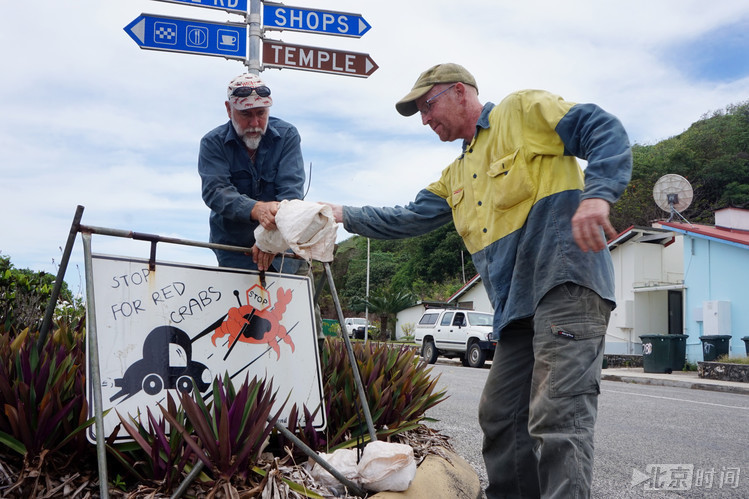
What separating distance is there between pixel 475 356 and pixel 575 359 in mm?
20065

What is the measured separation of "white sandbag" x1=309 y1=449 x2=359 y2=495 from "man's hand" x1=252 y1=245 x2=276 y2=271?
1.04 m

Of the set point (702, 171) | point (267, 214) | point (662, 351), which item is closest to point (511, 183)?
point (267, 214)

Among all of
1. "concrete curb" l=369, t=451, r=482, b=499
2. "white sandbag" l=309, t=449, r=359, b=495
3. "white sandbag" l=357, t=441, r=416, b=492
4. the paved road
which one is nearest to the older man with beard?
"white sandbag" l=309, t=449, r=359, b=495

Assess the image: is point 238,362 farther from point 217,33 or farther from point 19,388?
point 217,33

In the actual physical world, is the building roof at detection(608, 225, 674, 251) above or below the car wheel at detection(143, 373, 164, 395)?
above

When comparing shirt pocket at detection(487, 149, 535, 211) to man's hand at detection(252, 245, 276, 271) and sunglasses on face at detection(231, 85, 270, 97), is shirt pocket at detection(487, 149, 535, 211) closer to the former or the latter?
man's hand at detection(252, 245, 276, 271)

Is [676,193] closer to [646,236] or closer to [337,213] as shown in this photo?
[646,236]

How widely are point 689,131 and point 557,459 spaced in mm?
54321

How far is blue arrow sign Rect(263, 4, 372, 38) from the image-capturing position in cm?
581

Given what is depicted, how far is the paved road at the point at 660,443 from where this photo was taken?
→ 15.0 ft

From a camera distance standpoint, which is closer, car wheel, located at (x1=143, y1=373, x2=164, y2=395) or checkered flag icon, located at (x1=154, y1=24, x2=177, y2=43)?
car wheel, located at (x1=143, y1=373, x2=164, y2=395)

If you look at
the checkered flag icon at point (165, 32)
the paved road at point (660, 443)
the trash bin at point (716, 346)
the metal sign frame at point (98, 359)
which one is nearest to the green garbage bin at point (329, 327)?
the paved road at point (660, 443)

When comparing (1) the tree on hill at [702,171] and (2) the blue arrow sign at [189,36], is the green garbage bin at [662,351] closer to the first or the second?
(2) the blue arrow sign at [189,36]

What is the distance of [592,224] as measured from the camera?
246 cm
